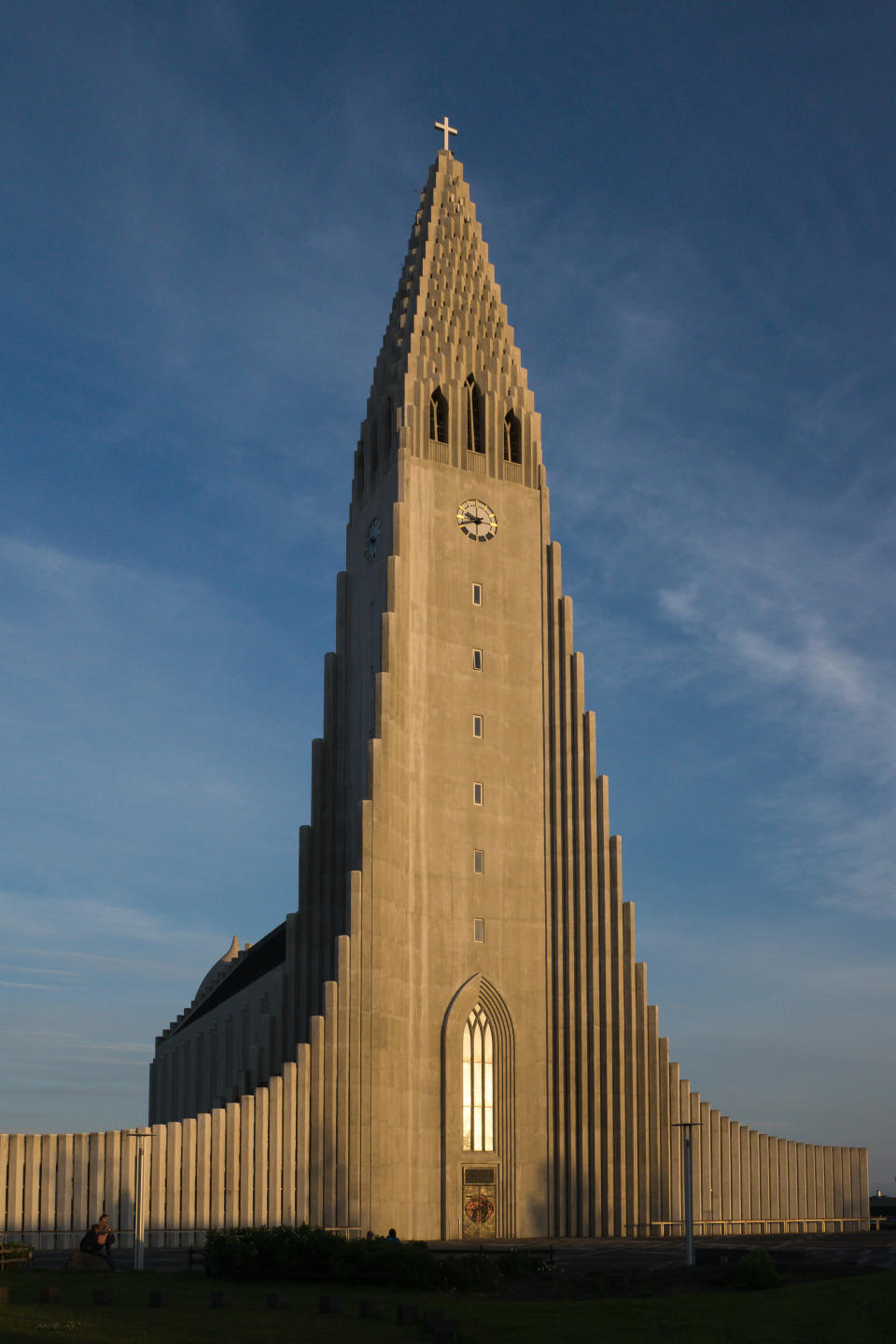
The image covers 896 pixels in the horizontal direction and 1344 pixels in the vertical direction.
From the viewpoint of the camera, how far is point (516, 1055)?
5653 cm

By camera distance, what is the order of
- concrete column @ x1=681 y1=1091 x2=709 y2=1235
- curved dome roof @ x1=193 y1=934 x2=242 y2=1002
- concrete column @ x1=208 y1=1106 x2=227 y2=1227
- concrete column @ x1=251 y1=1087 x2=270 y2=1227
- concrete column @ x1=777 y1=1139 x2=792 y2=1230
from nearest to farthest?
1. concrete column @ x1=208 y1=1106 x2=227 y2=1227
2. concrete column @ x1=251 y1=1087 x2=270 y2=1227
3. concrete column @ x1=681 y1=1091 x2=709 y2=1235
4. concrete column @ x1=777 y1=1139 x2=792 y2=1230
5. curved dome roof @ x1=193 y1=934 x2=242 y2=1002

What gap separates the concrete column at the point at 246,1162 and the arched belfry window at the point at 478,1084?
30.7 ft

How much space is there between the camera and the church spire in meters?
63.5

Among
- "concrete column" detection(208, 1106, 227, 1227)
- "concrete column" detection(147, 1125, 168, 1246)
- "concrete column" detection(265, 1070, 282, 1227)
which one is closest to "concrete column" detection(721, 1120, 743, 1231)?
"concrete column" detection(265, 1070, 282, 1227)

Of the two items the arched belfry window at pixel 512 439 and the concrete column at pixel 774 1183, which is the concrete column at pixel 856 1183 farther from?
the arched belfry window at pixel 512 439

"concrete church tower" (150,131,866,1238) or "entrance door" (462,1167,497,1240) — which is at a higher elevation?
"concrete church tower" (150,131,866,1238)

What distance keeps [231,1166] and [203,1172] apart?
105 cm

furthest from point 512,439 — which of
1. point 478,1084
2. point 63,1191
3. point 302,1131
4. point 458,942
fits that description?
point 63,1191

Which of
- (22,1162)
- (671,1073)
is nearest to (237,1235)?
(22,1162)

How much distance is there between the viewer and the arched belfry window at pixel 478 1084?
55.4 meters

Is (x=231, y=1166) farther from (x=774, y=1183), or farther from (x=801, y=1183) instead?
(x=801, y=1183)

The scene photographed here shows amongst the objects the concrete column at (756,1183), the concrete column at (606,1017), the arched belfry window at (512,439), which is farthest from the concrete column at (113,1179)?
the arched belfry window at (512,439)

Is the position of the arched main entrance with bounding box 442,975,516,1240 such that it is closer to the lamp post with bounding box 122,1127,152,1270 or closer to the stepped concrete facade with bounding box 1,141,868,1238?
the stepped concrete facade with bounding box 1,141,868,1238

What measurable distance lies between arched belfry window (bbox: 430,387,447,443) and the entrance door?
30.6 meters
